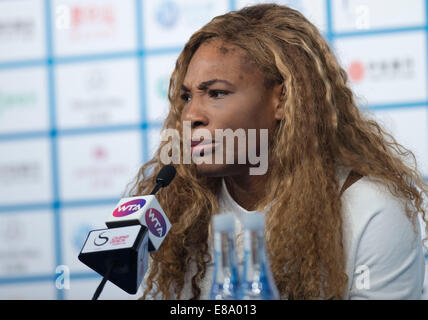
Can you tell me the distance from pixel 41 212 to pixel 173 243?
Result: 4.05 feet

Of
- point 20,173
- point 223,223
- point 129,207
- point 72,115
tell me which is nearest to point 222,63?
point 129,207

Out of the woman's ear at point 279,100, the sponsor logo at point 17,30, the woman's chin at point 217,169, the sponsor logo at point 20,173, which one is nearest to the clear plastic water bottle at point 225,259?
the woman's chin at point 217,169

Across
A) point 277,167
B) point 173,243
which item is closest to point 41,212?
point 173,243

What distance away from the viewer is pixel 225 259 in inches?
25.9

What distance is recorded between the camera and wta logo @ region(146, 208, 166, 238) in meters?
0.80

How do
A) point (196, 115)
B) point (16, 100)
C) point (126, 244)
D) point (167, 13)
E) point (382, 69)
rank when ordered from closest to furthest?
point (126, 244) < point (196, 115) < point (382, 69) < point (167, 13) < point (16, 100)

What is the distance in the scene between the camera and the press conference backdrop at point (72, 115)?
2.20 m

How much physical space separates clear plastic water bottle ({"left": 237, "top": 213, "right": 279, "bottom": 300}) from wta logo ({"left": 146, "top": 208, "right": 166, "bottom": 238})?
0.19m

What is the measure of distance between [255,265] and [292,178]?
47cm

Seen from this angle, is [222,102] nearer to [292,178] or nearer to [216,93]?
[216,93]

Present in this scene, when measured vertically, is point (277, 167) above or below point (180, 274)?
above

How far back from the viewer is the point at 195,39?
1219 millimetres

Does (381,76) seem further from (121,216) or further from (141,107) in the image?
(121,216)

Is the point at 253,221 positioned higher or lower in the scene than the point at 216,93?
lower
